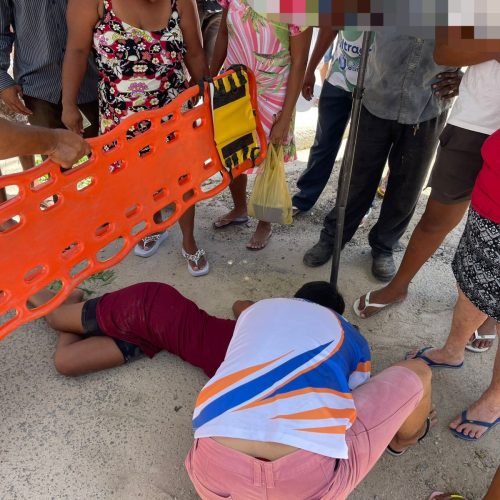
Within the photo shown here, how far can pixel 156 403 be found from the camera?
2.10 meters

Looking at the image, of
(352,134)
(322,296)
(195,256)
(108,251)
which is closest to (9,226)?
(108,251)

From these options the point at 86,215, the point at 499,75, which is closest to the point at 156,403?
the point at 86,215

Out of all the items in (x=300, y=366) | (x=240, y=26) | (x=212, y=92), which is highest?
(x=240, y=26)

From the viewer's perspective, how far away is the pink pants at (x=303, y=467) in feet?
4.18

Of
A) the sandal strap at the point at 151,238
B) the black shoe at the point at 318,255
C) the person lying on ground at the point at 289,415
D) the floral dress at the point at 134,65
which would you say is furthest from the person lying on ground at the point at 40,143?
the black shoe at the point at 318,255

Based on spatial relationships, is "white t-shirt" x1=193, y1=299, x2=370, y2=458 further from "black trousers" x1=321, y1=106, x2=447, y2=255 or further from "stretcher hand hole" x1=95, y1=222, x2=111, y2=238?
"black trousers" x1=321, y1=106, x2=447, y2=255

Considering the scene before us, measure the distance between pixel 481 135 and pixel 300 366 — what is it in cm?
117

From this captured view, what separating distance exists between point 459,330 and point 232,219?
1.61 m

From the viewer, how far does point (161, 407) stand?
208 cm

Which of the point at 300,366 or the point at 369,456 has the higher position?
the point at 300,366

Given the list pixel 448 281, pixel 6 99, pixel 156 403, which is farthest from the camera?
pixel 448 281

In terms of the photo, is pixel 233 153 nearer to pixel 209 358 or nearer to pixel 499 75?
pixel 209 358

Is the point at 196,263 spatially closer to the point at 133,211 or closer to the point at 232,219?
the point at 232,219

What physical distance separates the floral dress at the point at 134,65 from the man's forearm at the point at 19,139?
2.43 feet
